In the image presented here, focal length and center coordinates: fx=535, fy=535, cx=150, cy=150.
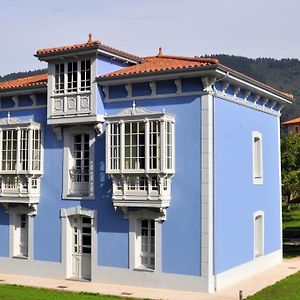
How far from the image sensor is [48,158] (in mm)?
19453

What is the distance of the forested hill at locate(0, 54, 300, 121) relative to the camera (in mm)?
153750

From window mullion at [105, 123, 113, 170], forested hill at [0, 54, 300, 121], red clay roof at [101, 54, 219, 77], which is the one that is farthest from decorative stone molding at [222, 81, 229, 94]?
forested hill at [0, 54, 300, 121]

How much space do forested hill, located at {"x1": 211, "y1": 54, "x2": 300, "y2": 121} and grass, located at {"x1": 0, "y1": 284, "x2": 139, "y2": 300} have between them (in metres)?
137

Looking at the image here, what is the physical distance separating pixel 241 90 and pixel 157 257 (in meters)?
6.72

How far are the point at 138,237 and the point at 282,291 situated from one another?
4.85 m

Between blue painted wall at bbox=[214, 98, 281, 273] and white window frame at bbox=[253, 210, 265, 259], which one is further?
white window frame at bbox=[253, 210, 265, 259]

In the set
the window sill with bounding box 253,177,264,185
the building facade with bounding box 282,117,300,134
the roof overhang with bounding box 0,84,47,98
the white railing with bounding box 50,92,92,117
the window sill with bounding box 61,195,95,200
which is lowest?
the window sill with bounding box 61,195,95,200

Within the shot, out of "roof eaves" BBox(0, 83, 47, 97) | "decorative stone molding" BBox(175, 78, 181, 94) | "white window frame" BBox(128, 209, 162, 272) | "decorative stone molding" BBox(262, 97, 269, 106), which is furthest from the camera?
"decorative stone molding" BBox(262, 97, 269, 106)

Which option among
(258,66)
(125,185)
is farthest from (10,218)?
(258,66)

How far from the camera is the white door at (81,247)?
18.7m

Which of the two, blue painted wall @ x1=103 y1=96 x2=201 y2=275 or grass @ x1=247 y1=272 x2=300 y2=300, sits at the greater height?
blue painted wall @ x1=103 y1=96 x2=201 y2=275

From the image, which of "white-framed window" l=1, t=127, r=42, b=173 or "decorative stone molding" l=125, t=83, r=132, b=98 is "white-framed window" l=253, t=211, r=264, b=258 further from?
"white-framed window" l=1, t=127, r=42, b=173

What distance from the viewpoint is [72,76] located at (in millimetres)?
18562

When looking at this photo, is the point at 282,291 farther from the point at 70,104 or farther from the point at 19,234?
the point at 19,234
